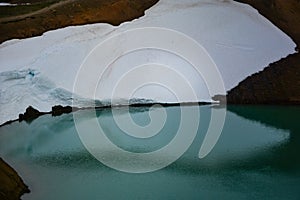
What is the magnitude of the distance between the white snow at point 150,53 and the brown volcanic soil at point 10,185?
5.13m

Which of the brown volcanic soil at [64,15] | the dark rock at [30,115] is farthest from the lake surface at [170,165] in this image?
the brown volcanic soil at [64,15]

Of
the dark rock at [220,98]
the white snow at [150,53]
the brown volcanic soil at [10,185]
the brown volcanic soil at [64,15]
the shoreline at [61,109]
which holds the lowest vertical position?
the brown volcanic soil at [10,185]

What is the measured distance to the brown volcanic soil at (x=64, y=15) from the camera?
1766cm

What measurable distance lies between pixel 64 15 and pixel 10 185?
10.7 m

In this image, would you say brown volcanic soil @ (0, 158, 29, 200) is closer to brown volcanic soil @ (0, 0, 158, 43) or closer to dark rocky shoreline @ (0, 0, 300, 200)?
dark rocky shoreline @ (0, 0, 300, 200)

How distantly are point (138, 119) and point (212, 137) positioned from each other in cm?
289

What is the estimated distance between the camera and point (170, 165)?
11016 mm

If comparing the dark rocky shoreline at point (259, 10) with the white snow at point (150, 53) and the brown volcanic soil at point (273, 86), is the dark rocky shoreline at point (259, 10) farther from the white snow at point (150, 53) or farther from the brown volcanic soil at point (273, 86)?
the white snow at point (150, 53)

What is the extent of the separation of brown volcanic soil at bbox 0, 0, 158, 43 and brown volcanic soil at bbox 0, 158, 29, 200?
28.2 feet

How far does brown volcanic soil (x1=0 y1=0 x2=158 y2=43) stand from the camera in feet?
57.9

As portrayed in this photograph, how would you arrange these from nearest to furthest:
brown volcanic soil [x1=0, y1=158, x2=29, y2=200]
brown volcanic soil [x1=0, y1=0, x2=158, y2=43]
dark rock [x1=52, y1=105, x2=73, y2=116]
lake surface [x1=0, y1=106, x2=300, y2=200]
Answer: brown volcanic soil [x1=0, y1=158, x2=29, y2=200], lake surface [x1=0, y1=106, x2=300, y2=200], dark rock [x1=52, y1=105, x2=73, y2=116], brown volcanic soil [x1=0, y1=0, x2=158, y2=43]

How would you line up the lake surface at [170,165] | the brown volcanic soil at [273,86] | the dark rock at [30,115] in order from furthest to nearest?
the brown volcanic soil at [273,86]
the dark rock at [30,115]
the lake surface at [170,165]

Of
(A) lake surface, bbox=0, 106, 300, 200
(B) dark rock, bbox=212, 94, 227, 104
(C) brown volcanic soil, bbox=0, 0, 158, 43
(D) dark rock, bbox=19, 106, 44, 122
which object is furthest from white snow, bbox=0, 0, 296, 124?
(A) lake surface, bbox=0, 106, 300, 200

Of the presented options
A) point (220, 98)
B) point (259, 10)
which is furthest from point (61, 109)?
point (259, 10)
